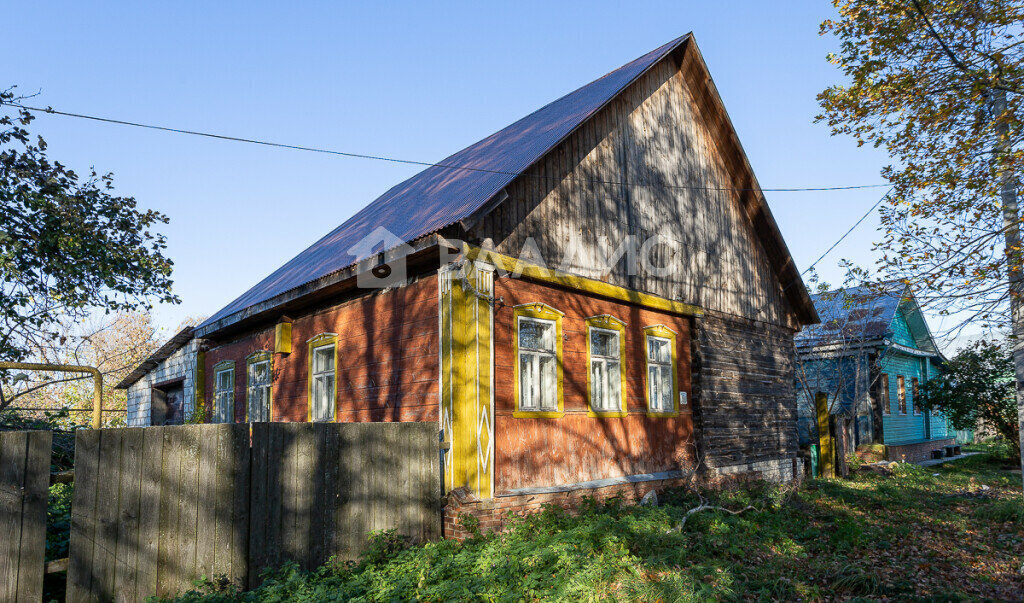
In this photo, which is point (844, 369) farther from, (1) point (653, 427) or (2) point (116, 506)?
(2) point (116, 506)

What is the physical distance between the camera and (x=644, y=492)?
10.7 meters

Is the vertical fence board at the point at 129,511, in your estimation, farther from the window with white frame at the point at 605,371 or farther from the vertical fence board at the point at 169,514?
the window with white frame at the point at 605,371

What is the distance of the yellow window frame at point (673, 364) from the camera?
11336mm

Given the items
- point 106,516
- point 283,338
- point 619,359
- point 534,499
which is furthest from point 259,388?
point 106,516

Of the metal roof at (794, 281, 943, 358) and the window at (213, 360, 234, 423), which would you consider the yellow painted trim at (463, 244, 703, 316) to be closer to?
the window at (213, 360, 234, 423)

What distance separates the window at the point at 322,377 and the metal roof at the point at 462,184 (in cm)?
109

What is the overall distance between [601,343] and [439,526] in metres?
4.13

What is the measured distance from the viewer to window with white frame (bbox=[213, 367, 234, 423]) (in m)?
14.2

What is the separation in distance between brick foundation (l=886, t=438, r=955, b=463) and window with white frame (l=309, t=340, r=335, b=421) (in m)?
17.1

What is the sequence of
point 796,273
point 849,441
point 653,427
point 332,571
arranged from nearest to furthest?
point 332,571 < point 653,427 < point 796,273 < point 849,441

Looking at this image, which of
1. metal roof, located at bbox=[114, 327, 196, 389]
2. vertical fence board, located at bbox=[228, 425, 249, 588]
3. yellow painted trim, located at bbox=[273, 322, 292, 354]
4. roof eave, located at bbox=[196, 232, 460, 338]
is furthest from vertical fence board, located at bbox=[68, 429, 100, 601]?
metal roof, located at bbox=[114, 327, 196, 389]

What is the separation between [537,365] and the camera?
9531 millimetres

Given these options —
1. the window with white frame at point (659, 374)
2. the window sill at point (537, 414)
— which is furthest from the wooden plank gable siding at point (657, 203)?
the window sill at point (537, 414)

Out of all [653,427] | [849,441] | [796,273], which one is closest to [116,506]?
[653,427]
